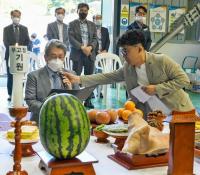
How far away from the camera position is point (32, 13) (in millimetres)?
8062

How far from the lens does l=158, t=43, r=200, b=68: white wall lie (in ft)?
27.9

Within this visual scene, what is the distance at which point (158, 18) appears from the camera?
26.9ft

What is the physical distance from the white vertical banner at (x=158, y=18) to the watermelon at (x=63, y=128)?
23.7 feet

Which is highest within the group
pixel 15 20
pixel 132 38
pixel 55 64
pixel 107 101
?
pixel 15 20

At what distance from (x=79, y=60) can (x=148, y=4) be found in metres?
3.18

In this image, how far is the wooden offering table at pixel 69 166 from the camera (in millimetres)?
1114

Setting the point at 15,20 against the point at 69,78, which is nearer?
the point at 69,78

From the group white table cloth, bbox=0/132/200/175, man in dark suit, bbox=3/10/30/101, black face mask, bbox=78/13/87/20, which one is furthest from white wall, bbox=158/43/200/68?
white table cloth, bbox=0/132/200/175

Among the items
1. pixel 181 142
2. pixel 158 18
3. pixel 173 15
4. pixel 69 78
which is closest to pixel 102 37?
pixel 158 18

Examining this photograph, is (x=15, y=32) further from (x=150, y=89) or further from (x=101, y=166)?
(x=101, y=166)

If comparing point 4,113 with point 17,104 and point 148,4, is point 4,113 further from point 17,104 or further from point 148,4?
point 148,4

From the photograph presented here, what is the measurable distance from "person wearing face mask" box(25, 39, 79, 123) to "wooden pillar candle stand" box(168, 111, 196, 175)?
4.46ft

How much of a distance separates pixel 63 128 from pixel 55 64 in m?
1.33

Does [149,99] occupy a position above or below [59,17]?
below
